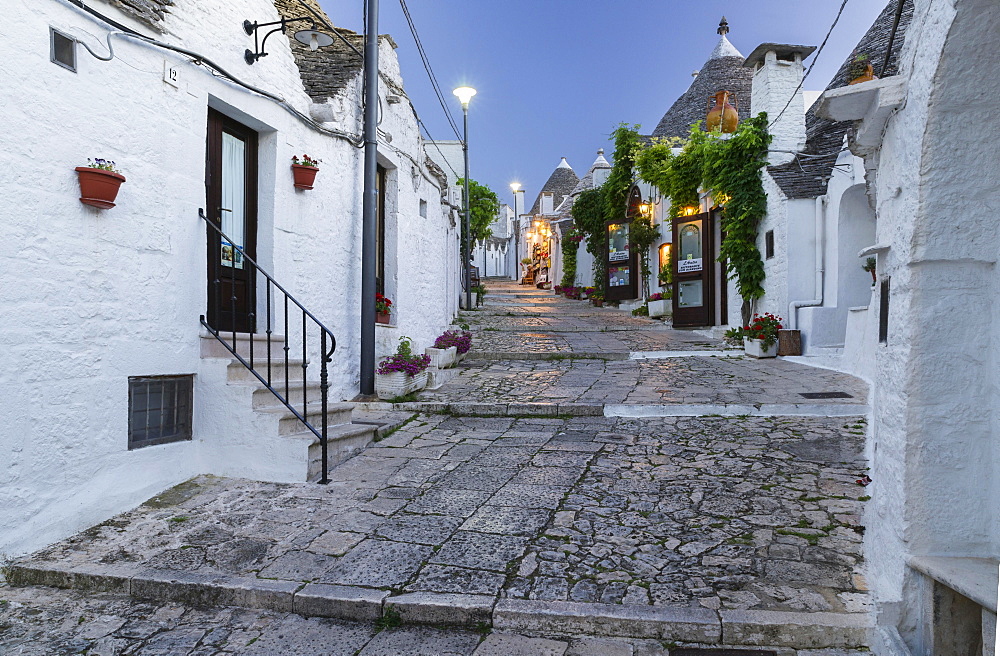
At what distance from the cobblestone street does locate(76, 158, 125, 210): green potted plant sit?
6.44 ft

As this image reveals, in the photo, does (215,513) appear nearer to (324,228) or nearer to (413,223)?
(324,228)

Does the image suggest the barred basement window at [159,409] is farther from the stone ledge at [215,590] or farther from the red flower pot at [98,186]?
the stone ledge at [215,590]

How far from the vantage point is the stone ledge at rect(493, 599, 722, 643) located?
2.56 meters

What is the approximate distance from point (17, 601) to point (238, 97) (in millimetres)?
3867

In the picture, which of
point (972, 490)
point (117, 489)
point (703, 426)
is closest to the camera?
point (972, 490)

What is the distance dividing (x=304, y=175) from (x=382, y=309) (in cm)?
220

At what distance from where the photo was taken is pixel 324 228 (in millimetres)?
6273

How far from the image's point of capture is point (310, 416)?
16.2ft

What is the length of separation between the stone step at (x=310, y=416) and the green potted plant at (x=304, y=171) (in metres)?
2.09

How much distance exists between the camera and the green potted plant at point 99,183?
3582mm

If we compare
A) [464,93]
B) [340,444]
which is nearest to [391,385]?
[340,444]

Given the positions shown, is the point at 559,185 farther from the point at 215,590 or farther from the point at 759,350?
the point at 215,590

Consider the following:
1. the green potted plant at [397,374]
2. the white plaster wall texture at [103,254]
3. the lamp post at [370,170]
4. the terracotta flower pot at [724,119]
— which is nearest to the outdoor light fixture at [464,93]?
the terracotta flower pot at [724,119]

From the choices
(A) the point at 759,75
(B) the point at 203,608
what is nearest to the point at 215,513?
(B) the point at 203,608
